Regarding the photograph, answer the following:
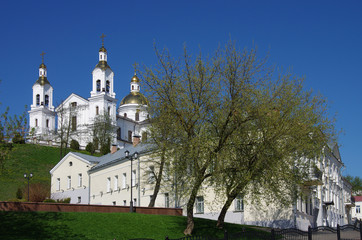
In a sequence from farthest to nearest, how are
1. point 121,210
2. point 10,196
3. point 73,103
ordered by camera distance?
point 73,103 < point 10,196 < point 121,210

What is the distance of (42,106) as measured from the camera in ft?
338

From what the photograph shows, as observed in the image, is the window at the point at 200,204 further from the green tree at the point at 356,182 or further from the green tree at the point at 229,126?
the green tree at the point at 356,182

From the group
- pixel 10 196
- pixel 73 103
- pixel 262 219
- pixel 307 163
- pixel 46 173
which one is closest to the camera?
pixel 307 163

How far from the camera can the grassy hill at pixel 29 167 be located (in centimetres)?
5775

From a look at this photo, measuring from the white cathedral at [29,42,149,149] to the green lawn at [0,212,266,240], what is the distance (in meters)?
63.8

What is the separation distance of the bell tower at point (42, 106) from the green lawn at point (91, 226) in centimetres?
7598

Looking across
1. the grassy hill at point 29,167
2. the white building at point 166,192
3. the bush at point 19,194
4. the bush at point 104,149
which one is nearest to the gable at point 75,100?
the bush at point 104,149

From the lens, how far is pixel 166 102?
2533 cm

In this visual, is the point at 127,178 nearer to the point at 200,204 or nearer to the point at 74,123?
the point at 200,204

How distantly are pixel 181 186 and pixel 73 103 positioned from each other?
77.8m

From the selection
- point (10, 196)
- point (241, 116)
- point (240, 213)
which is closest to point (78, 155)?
point (10, 196)

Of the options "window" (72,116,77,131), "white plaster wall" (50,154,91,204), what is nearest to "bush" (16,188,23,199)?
"white plaster wall" (50,154,91,204)

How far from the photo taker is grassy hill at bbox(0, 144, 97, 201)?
57750mm

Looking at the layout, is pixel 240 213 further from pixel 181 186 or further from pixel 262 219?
pixel 181 186
